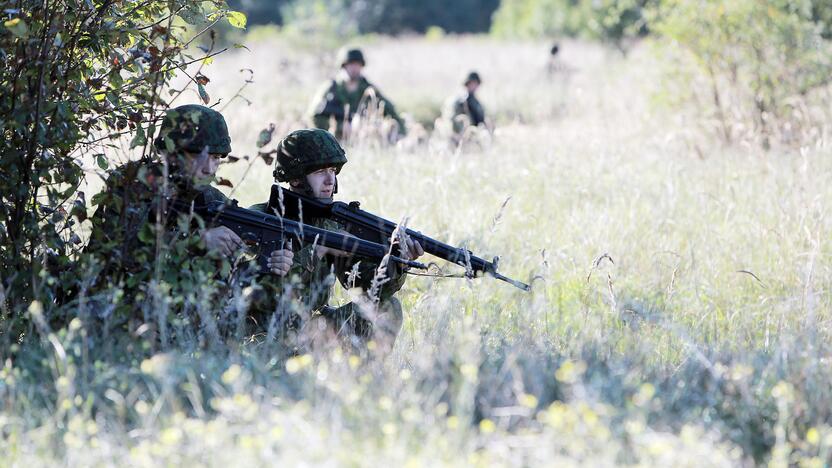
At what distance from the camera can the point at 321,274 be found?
4.73 m

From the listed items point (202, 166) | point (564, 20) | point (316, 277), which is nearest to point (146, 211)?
point (202, 166)

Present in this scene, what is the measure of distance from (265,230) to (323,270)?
48 cm

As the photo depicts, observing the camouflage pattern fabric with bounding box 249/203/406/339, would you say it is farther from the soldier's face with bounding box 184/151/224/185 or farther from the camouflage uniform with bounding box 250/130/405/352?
the soldier's face with bounding box 184/151/224/185

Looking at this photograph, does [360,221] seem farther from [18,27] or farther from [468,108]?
[468,108]

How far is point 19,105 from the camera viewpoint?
13.6 ft

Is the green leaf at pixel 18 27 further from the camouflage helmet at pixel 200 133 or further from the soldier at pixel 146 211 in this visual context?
the camouflage helmet at pixel 200 133

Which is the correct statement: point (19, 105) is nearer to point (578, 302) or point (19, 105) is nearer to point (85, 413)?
point (85, 413)

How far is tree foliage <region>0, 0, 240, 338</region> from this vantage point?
4156mm

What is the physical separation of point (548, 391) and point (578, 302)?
2270mm

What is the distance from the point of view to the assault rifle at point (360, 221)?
14.8ft

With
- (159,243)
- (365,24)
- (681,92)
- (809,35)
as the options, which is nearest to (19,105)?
(159,243)

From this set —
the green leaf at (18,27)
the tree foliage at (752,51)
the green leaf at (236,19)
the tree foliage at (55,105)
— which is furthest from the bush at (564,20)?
the green leaf at (18,27)

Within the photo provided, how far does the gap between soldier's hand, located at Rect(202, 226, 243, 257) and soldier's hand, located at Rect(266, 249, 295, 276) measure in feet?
0.46

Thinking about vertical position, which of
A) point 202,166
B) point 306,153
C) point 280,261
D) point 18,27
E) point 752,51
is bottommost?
point 280,261
